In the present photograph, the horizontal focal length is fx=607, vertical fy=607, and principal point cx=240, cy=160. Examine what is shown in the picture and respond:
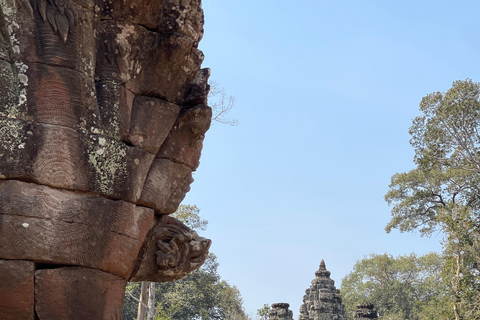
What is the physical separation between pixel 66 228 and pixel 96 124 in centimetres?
70

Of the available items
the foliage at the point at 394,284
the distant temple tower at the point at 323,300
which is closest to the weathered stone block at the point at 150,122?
the distant temple tower at the point at 323,300

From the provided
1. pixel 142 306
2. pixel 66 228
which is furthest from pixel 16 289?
pixel 142 306

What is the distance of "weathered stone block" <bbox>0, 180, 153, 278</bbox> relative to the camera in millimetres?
3520

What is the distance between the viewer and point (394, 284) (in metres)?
39.6

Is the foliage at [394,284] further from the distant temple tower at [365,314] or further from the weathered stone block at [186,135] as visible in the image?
the weathered stone block at [186,135]

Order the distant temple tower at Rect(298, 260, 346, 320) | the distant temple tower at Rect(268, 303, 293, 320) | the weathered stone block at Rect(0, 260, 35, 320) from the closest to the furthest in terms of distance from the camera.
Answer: the weathered stone block at Rect(0, 260, 35, 320)
the distant temple tower at Rect(298, 260, 346, 320)
the distant temple tower at Rect(268, 303, 293, 320)

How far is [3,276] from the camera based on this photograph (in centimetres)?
350

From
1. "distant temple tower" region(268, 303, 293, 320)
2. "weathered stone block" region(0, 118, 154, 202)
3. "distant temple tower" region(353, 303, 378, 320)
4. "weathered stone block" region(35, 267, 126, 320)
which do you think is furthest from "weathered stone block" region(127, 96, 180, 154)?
"distant temple tower" region(353, 303, 378, 320)

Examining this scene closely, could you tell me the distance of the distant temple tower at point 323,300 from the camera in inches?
811

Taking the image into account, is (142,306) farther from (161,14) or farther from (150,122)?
(161,14)

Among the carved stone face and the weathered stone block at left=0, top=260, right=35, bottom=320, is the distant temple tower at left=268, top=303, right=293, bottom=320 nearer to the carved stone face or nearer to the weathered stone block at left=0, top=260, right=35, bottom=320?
the carved stone face

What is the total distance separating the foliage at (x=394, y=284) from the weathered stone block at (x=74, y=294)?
35.4 meters

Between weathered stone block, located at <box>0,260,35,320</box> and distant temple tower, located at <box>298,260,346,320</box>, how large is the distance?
17.9m

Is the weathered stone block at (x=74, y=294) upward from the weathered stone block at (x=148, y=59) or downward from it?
downward
